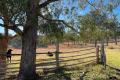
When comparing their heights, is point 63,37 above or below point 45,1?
below

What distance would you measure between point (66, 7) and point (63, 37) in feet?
4.78

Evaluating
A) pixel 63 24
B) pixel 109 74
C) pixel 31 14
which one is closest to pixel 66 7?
pixel 63 24

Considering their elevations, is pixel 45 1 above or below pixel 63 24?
above

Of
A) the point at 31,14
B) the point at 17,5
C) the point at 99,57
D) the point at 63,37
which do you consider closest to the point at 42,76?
the point at 63,37

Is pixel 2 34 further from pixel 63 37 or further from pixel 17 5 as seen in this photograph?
pixel 17 5

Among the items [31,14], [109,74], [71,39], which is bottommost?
[109,74]

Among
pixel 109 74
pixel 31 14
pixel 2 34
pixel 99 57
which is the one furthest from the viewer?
pixel 99 57

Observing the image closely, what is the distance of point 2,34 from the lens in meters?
15.8

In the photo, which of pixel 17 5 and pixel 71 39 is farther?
pixel 71 39

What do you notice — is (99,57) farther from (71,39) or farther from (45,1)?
(45,1)

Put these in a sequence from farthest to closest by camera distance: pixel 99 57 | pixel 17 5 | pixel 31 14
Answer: pixel 99 57
pixel 31 14
pixel 17 5

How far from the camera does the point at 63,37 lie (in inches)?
611

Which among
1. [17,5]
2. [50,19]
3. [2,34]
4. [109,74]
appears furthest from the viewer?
[109,74]

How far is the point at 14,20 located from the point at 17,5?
1.00 metres
